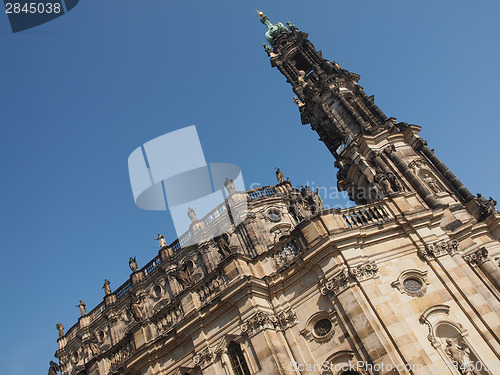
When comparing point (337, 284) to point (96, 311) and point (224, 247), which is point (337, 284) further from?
point (96, 311)

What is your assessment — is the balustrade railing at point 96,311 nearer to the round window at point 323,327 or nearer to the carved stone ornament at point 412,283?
the round window at point 323,327

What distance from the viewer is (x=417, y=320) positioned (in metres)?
16.6

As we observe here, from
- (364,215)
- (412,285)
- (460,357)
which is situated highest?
(364,215)

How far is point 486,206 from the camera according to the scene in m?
22.8

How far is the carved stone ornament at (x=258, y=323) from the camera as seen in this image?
17984 mm

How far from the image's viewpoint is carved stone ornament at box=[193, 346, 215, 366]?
18.8 m

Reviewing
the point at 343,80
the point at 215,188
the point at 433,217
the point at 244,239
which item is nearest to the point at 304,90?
the point at 343,80

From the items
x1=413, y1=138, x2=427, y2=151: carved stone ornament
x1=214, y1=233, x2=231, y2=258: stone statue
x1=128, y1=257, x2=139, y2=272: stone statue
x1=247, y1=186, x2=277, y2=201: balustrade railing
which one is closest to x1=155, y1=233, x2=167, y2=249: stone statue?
x1=128, y1=257, x2=139, y2=272: stone statue

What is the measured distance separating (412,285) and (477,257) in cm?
494

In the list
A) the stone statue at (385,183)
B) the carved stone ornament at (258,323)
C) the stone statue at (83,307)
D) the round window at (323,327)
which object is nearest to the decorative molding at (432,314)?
the round window at (323,327)

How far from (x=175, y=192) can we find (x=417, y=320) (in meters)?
15.6

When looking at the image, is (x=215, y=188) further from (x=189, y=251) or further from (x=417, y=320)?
(x=417, y=320)

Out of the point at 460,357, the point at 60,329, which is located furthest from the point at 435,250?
the point at 60,329

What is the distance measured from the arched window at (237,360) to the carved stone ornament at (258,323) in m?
1.01
